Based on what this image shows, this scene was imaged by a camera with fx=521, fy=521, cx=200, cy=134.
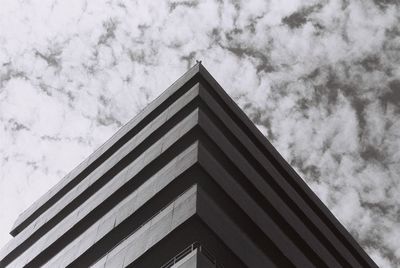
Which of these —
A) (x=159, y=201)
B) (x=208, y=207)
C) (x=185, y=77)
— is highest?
(x=185, y=77)

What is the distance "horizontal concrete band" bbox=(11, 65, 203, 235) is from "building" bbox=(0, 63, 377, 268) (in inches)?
2.9

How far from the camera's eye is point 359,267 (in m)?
27.9

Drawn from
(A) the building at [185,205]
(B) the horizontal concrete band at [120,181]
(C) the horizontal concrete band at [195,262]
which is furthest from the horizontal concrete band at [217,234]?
(B) the horizontal concrete band at [120,181]

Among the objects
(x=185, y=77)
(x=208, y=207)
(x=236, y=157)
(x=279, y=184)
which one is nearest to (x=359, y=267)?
(x=279, y=184)

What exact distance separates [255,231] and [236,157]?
4.07 m

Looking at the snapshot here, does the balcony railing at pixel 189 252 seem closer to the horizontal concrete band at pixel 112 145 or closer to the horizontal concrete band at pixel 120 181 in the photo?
the horizontal concrete band at pixel 120 181

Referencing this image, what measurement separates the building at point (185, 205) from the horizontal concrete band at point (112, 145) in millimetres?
75

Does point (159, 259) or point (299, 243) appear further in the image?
point (299, 243)

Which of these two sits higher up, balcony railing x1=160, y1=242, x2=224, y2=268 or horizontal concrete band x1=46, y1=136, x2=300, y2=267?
horizontal concrete band x1=46, y1=136, x2=300, y2=267

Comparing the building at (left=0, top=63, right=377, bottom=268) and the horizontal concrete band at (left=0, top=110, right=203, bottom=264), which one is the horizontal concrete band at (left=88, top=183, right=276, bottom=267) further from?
the horizontal concrete band at (left=0, top=110, right=203, bottom=264)

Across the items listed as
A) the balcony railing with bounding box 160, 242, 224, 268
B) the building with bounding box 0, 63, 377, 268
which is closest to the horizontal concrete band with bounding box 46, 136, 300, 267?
the building with bounding box 0, 63, 377, 268

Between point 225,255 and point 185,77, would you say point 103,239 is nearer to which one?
point 225,255

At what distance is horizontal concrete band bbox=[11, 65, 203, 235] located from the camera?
88.1 ft

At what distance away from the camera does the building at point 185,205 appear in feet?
50.4
